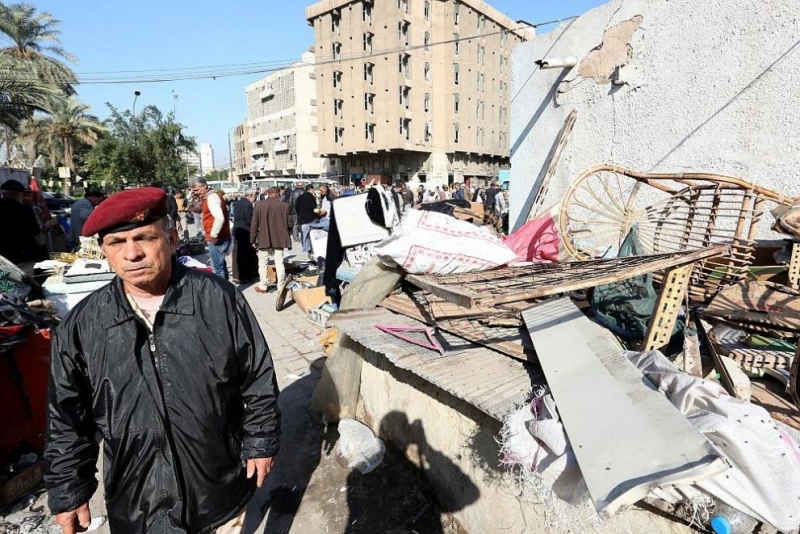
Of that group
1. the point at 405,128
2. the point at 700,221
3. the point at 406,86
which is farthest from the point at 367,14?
the point at 700,221

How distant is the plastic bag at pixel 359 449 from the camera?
9.59 ft

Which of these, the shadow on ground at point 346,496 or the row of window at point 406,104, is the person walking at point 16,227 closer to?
the shadow on ground at point 346,496

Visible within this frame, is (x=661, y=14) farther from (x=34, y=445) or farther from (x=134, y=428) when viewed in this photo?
(x=34, y=445)

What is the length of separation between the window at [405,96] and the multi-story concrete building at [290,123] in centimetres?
1113

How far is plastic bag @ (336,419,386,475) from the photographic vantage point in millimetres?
2922

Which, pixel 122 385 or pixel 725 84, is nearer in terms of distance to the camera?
pixel 122 385

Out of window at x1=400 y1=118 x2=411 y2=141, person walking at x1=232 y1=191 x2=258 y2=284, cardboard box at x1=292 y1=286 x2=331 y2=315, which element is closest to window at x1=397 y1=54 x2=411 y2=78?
window at x1=400 y1=118 x2=411 y2=141

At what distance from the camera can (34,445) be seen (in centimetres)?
297

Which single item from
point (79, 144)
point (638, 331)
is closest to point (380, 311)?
point (638, 331)

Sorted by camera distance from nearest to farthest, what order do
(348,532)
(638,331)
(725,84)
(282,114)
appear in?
(638,331) < (348,532) < (725,84) < (282,114)

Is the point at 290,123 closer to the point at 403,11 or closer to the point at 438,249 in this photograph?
the point at 403,11

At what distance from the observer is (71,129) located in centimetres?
2755

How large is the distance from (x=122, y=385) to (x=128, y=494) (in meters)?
0.40

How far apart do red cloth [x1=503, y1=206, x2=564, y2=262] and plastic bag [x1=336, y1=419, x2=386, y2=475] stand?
6.82 feet
